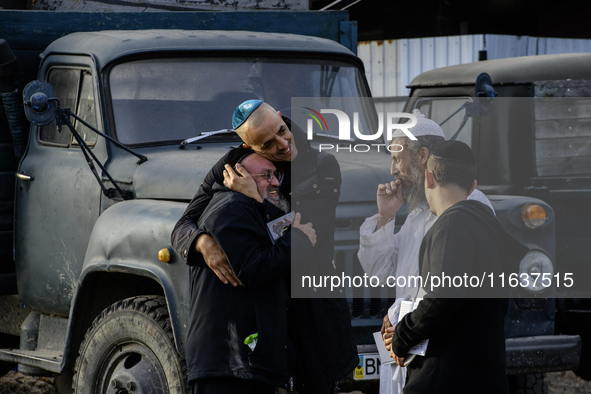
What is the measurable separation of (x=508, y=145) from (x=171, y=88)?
2.76 meters

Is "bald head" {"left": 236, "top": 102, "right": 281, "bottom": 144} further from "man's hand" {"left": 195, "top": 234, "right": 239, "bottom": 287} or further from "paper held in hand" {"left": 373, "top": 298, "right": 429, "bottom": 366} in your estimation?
"paper held in hand" {"left": 373, "top": 298, "right": 429, "bottom": 366}

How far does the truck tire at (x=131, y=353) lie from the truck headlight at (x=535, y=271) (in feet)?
6.05

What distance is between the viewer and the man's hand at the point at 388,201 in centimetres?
391

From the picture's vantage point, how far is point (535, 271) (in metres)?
5.09

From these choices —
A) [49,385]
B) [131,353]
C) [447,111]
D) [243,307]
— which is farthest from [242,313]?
[447,111]

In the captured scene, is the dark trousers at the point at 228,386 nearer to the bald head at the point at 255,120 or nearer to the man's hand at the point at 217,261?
the man's hand at the point at 217,261

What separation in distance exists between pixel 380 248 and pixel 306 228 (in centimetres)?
35

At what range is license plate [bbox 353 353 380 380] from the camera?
4.61 metres

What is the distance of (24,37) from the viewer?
5.86 m

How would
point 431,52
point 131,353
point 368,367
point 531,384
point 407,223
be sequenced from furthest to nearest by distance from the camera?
point 431,52, point 531,384, point 131,353, point 368,367, point 407,223

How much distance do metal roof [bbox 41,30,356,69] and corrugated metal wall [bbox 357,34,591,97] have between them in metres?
6.35

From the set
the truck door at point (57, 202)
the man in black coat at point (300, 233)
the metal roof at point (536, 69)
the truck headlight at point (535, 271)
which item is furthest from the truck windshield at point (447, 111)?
the man in black coat at point (300, 233)

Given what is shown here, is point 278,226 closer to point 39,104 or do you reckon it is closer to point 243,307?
point 243,307

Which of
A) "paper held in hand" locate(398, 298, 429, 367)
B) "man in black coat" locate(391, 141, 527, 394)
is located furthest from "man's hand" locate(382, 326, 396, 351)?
"man in black coat" locate(391, 141, 527, 394)
